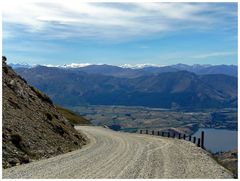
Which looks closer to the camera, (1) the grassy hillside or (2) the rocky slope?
(2) the rocky slope

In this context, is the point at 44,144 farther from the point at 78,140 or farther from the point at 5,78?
the point at 5,78

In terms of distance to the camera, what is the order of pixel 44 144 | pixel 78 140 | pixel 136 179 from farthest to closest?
pixel 78 140
pixel 44 144
pixel 136 179

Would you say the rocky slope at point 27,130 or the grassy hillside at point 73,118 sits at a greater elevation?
the rocky slope at point 27,130

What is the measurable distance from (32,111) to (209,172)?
3379 centimetres

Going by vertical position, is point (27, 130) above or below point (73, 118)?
above

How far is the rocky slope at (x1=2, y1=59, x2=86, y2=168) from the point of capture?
4193 cm

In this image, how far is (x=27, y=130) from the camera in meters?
50.4

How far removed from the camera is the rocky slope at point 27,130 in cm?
4193

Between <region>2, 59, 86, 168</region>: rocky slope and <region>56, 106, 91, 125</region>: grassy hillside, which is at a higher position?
<region>2, 59, 86, 168</region>: rocky slope

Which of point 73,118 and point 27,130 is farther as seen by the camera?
point 73,118

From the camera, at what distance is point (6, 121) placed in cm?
4922

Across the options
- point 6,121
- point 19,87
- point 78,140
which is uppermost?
point 19,87

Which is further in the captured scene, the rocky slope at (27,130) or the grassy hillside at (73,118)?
the grassy hillside at (73,118)

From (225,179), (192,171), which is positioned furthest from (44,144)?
(225,179)
